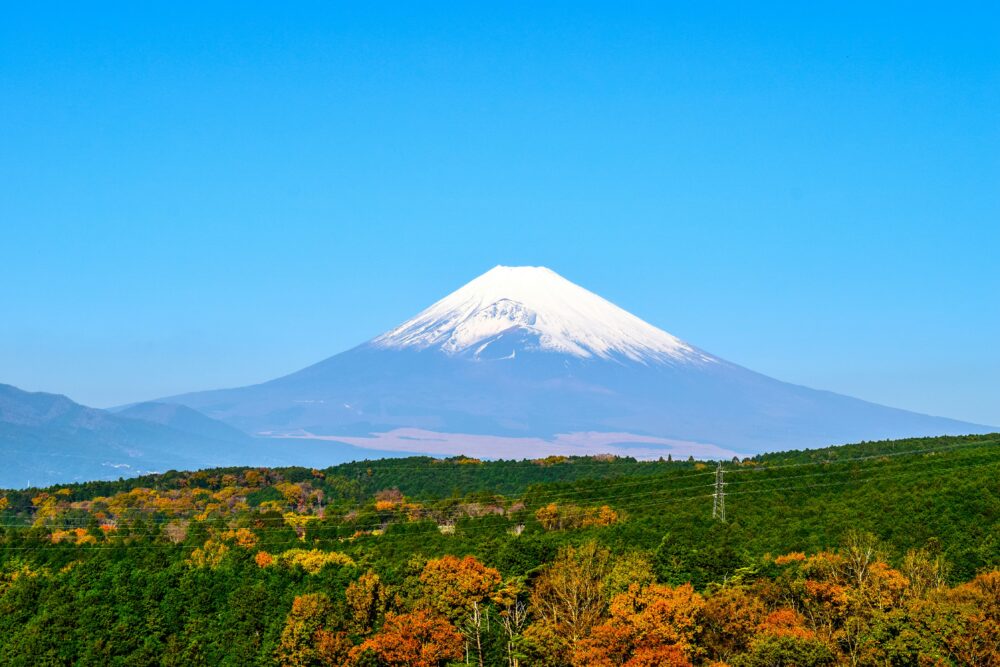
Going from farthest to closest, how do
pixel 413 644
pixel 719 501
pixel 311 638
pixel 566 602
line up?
pixel 719 501 → pixel 311 638 → pixel 566 602 → pixel 413 644

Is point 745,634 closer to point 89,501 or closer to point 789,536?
point 789,536

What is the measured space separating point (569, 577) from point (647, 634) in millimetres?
9791

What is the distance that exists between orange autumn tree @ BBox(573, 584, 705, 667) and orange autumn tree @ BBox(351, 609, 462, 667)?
24.6ft

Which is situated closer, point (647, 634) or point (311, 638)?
point (647, 634)

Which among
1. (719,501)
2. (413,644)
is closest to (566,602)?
(413,644)

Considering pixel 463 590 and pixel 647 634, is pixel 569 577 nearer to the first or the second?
pixel 463 590

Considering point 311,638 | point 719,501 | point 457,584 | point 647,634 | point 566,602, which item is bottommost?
point 311,638

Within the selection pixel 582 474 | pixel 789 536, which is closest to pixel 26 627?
pixel 789 536

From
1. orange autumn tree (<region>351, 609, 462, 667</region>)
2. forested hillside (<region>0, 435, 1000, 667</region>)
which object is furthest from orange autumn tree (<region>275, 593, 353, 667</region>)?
orange autumn tree (<region>351, 609, 462, 667</region>)

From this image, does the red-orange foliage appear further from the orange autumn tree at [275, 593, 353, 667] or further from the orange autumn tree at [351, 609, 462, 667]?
the orange autumn tree at [275, 593, 353, 667]

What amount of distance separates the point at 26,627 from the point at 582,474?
66396mm

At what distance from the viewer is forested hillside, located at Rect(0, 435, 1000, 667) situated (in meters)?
52.0

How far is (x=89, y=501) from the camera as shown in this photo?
379 ft

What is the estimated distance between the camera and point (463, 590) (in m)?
63.2
